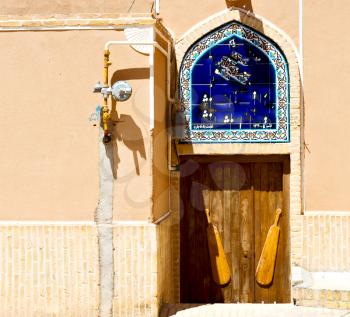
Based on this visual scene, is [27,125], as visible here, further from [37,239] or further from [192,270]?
[192,270]

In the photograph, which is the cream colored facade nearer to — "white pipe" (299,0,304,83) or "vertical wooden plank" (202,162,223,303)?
"vertical wooden plank" (202,162,223,303)

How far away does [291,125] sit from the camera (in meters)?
9.02

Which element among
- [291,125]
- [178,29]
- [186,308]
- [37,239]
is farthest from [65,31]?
[186,308]

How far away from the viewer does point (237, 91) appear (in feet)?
29.9

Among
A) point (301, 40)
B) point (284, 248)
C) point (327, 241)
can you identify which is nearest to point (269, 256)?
point (284, 248)

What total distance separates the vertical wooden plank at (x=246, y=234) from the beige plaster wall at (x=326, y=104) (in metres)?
0.88

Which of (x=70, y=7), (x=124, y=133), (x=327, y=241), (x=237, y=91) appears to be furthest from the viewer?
(x=70, y=7)

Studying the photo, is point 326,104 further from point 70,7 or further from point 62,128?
point 70,7

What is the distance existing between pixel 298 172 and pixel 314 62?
160 centimetres

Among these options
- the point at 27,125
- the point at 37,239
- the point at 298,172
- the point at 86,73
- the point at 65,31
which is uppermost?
the point at 65,31

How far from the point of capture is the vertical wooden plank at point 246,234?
9.34 meters

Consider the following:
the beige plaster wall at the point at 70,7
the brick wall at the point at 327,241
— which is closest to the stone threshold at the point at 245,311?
the brick wall at the point at 327,241

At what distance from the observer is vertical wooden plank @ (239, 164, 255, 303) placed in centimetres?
934

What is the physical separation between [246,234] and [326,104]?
88.3 inches
